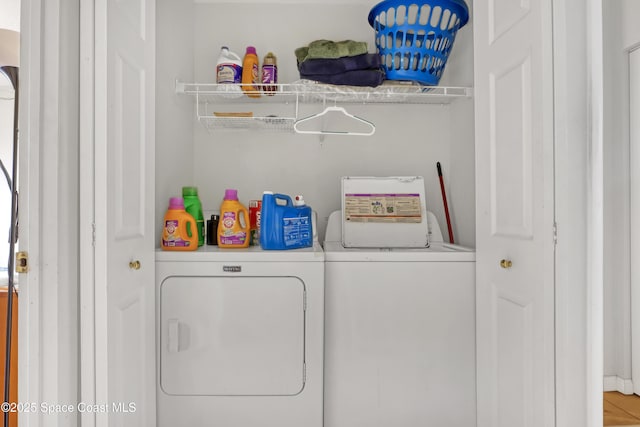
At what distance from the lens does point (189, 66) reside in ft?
7.98

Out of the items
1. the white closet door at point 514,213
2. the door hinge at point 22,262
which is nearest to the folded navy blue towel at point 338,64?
the white closet door at point 514,213

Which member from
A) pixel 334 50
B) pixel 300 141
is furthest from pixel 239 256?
pixel 334 50

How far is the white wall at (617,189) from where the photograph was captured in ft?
3.78

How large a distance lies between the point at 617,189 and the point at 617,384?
600 mm

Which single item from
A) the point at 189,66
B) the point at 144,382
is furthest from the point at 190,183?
the point at 144,382

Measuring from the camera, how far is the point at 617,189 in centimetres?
118

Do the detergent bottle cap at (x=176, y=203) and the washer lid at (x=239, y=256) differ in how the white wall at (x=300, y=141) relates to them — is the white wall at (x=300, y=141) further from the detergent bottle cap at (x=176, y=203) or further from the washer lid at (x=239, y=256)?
the washer lid at (x=239, y=256)

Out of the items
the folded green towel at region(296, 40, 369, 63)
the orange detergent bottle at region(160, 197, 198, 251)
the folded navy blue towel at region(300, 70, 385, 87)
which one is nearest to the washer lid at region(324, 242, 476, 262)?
the orange detergent bottle at region(160, 197, 198, 251)

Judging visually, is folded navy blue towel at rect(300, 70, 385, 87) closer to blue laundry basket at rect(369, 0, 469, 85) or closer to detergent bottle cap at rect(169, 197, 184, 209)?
blue laundry basket at rect(369, 0, 469, 85)

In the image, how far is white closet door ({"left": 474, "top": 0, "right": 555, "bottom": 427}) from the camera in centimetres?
132

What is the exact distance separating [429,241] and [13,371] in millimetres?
2130

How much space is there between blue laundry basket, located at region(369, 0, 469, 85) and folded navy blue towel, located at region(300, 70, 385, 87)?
0.41 feet

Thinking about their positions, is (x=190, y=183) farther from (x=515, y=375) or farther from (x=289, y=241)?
(x=515, y=375)

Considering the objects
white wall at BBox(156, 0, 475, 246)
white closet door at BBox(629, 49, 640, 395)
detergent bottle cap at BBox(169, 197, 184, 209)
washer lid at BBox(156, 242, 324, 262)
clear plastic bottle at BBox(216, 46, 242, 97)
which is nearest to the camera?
white closet door at BBox(629, 49, 640, 395)
